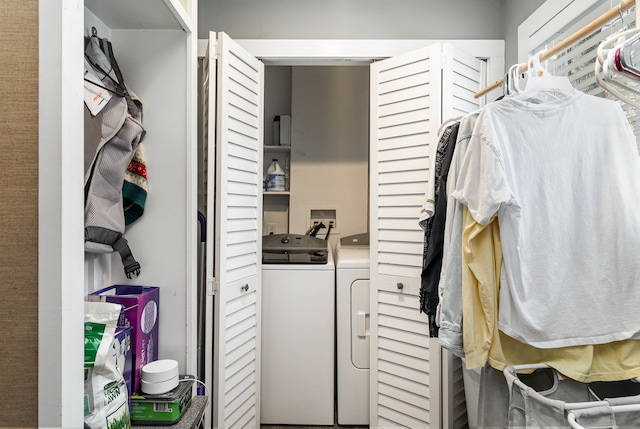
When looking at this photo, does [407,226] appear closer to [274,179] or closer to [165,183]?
[165,183]

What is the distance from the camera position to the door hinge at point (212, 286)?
1.67m

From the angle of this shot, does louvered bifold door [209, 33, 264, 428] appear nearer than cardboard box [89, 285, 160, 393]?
No

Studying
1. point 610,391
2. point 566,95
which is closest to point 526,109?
point 566,95

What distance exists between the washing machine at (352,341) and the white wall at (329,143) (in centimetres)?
86

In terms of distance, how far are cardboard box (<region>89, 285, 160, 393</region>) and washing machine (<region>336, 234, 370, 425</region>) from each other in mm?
1105

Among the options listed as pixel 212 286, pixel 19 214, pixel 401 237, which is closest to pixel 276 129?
pixel 401 237

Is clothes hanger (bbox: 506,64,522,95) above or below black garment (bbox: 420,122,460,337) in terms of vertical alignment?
above

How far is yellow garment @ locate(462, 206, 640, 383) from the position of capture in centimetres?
107

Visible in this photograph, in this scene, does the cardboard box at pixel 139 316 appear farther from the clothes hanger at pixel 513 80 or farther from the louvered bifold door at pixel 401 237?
the clothes hanger at pixel 513 80

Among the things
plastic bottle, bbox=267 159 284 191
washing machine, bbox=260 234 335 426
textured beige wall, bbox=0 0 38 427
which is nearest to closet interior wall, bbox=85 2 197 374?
textured beige wall, bbox=0 0 38 427

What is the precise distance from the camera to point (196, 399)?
4.39 ft

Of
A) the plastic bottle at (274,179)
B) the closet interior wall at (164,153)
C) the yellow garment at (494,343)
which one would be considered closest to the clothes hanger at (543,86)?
the yellow garment at (494,343)

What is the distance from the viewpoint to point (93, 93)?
1.14 m

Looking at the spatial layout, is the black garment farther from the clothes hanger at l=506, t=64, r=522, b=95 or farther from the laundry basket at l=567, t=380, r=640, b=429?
the laundry basket at l=567, t=380, r=640, b=429
